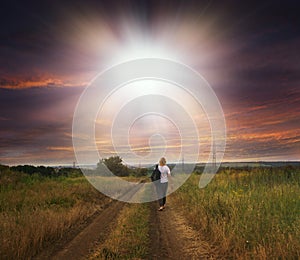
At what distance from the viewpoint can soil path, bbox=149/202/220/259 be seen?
7.36 meters

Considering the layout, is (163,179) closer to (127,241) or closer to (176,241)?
(176,241)

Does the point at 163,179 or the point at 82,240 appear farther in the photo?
the point at 163,179

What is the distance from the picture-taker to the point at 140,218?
12.0 m

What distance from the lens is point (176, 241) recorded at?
862cm

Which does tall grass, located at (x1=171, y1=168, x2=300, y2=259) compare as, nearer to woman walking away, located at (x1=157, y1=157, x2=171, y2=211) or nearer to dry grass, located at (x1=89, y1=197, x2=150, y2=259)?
dry grass, located at (x1=89, y1=197, x2=150, y2=259)

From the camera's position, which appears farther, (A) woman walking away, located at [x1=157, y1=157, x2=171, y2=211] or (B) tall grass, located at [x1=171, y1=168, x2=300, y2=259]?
(A) woman walking away, located at [x1=157, y1=157, x2=171, y2=211]

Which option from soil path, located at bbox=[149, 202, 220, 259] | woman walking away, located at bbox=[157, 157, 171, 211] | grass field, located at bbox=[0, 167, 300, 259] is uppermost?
woman walking away, located at bbox=[157, 157, 171, 211]

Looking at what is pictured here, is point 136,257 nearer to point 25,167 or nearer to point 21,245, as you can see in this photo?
point 21,245

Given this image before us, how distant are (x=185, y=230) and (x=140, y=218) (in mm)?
2560

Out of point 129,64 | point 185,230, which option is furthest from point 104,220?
point 129,64

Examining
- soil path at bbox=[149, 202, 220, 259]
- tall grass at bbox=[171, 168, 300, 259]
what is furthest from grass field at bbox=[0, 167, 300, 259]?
soil path at bbox=[149, 202, 220, 259]

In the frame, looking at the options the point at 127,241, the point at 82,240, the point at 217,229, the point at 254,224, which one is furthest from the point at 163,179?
the point at 254,224

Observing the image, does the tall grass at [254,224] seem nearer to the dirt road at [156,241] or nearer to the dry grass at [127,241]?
the dirt road at [156,241]

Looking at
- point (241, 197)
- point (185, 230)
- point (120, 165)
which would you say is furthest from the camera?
point (120, 165)
